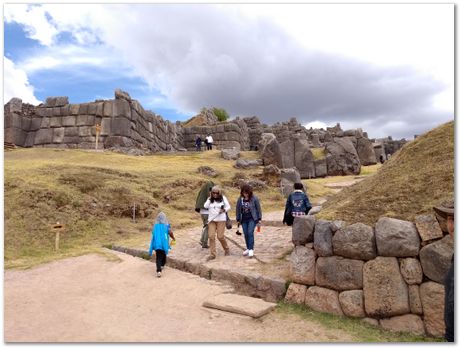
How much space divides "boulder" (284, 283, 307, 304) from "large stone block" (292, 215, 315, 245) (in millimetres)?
682

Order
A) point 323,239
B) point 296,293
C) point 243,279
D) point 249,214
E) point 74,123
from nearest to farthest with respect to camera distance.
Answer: point 323,239 → point 296,293 → point 243,279 → point 249,214 → point 74,123

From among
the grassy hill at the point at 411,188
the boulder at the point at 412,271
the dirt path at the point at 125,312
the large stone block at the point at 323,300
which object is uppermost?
the grassy hill at the point at 411,188

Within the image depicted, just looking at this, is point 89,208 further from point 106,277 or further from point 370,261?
point 370,261

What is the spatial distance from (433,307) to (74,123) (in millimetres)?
24869

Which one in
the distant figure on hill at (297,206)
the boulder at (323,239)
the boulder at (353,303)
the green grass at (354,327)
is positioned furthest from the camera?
the distant figure on hill at (297,206)

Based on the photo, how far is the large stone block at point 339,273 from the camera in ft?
19.0

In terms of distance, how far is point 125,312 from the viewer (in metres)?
5.97

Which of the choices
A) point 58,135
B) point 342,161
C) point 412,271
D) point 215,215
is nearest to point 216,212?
point 215,215

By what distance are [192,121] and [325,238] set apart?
125 feet

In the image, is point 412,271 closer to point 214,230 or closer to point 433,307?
point 433,307

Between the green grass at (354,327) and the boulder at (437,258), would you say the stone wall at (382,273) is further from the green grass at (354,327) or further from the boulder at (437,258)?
the green grass at (354,327)

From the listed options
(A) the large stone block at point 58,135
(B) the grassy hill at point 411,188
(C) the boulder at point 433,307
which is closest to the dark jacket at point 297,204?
(B) the grassy hill at point 411,188

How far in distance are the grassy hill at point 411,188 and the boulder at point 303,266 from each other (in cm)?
73

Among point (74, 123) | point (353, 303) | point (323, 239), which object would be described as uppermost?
point (74, 123)
